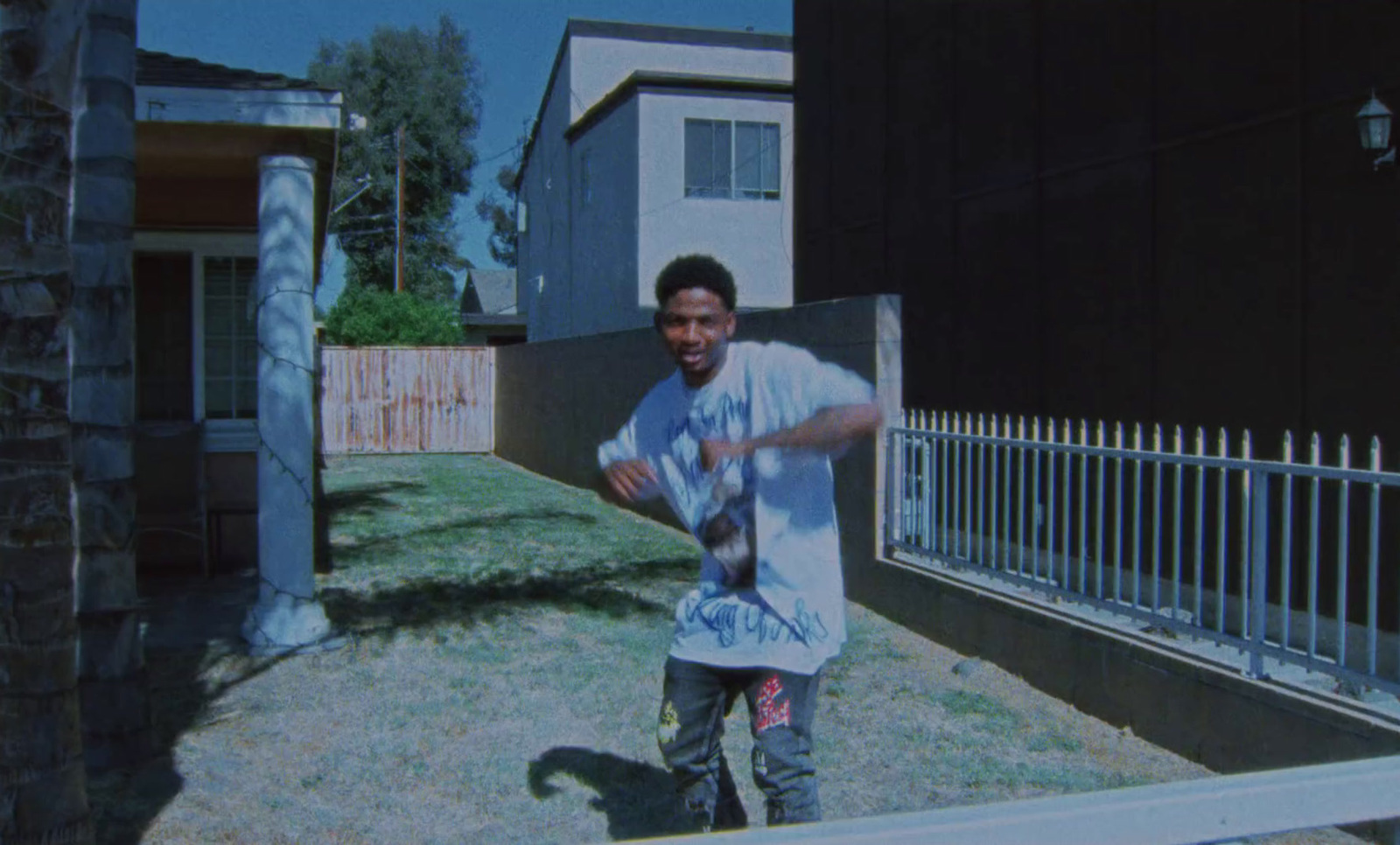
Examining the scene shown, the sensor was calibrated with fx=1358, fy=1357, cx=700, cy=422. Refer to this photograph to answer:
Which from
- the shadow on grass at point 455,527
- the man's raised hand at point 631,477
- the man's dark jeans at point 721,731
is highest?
the man's raised hand at point 631,477

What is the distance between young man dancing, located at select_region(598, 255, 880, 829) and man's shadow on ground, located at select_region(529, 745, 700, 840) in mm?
1147

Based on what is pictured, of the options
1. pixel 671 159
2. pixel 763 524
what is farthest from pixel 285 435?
pixel 671 159

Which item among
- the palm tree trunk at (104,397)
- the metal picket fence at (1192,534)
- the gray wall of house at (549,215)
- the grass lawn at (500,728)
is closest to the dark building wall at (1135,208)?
the metal picket fence at (1192,534)

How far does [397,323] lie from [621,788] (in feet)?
89.9

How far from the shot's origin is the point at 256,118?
731 centimetres

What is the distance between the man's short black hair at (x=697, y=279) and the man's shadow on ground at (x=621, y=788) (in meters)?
1.90

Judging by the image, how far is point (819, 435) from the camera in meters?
3.10

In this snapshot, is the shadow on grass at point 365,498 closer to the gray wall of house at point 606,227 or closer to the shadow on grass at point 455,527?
the shadow on grass at point 455,527

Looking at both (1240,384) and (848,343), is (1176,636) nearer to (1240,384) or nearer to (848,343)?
(1240,384)

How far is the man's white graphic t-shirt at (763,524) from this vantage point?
10.9 ft

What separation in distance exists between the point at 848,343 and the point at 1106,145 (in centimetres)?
211

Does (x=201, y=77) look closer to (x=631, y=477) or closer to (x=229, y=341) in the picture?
(x=229, y=341)

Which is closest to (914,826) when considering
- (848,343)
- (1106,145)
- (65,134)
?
(65,134)

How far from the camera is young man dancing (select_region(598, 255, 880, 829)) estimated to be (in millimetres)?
3324
